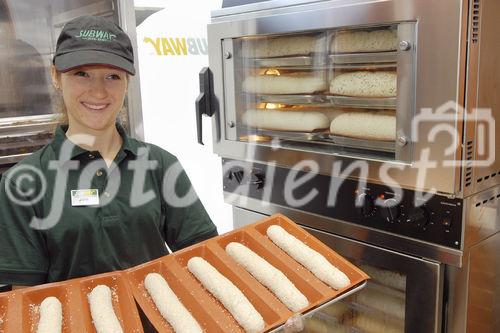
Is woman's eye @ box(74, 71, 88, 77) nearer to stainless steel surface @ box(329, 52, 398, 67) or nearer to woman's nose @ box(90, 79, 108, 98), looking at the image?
woman's nose @ box(90, 79, 108, 98)

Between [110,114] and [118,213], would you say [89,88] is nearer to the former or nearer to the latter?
[110,114]

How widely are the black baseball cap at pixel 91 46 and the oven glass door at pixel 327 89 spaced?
1.59 feet

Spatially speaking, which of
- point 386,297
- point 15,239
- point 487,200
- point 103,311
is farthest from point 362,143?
point 15,239

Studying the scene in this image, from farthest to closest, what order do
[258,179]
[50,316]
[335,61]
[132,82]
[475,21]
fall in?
[132,82], [258,179], [335,61], [475,21], [50,316]

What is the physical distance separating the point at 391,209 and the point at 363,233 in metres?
0.16

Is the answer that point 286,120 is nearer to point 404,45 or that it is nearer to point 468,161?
point 404,45

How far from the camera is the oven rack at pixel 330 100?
1.36 metres

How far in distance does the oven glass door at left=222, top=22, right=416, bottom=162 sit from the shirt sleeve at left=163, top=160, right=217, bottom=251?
13.8 inches

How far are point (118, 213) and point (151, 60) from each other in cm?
177

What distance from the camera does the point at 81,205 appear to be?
1.32 m

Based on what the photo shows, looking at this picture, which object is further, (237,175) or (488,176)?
(237,175)

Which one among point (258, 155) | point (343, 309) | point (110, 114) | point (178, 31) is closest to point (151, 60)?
point (178, 31)

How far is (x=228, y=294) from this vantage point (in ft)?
3.68

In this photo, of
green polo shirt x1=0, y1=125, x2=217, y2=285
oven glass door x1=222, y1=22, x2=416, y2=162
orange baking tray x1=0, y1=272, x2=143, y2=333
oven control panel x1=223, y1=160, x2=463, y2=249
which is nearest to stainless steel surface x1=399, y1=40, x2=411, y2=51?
oven glass door x1=222, y1=22, x2=416, y2=162
